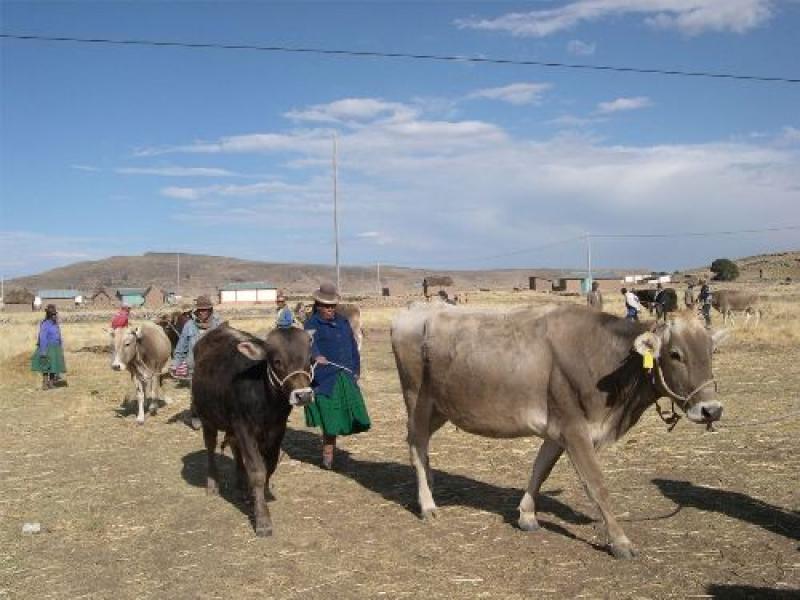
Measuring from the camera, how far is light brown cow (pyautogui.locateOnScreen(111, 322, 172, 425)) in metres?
14.2

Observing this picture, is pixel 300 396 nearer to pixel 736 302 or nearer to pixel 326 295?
pixel 326 295

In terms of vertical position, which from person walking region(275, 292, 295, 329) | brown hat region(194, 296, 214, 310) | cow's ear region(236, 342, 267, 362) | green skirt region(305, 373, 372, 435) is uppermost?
brown hat region(194, 296, 214, 310)

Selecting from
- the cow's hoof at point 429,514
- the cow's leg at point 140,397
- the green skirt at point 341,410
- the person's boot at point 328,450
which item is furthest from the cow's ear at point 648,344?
the cow's leg at point 140,397

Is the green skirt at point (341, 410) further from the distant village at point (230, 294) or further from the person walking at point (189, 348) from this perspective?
the distant village at point (230, 294)

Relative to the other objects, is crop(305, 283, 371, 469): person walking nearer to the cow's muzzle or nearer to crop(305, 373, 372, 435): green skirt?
crop(305, 373, 372, 435): green skirt

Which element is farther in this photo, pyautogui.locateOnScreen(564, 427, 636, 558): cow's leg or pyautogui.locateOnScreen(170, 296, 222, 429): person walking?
pyautogui.locateOnScreen(170, 296, 222, 429): person walking

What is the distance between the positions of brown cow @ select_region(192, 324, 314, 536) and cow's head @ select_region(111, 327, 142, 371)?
630cm

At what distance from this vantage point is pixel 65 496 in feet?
29.6

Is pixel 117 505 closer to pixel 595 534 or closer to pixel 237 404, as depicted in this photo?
pixel 237 404

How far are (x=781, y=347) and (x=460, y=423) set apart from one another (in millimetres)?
17800

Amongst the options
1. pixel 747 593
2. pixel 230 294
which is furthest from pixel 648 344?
pixel 230 294

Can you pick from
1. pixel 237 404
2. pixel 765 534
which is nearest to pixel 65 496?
pixel 237 404

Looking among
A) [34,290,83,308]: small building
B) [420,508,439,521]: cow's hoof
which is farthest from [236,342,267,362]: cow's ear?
[34,290,83,308]: small building

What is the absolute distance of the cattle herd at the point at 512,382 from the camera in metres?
6.32
